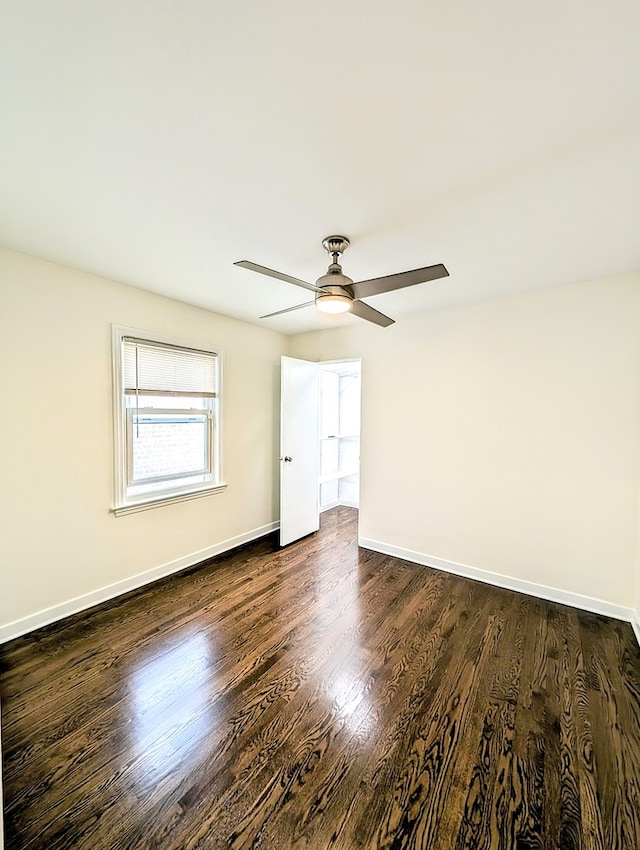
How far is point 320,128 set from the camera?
49.2 inches

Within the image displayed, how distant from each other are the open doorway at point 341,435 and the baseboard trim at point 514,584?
70.9 inches

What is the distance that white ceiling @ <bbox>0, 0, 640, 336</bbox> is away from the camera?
0.92 metres

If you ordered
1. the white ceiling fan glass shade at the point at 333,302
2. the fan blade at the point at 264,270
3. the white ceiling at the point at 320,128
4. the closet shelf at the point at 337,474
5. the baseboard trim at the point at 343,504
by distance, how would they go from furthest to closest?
the baseboard trim at the point at 343,504 < the closet shelf at the point at 337,474 < the white ceiling fan glass shade at the point at 333,302 < the fan blade at the point at 264,270 < the white ceiling at the point at 320,128

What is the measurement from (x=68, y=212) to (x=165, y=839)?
276 cm

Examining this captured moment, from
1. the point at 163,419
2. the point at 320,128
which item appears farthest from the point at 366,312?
the point at 163,419

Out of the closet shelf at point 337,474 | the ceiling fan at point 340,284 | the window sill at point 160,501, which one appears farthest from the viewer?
the closet shelf at point 337,474

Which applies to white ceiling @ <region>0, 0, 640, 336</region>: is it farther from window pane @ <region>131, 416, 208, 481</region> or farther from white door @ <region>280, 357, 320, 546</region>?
white door @ <region>280, 357, 320, 546</region>

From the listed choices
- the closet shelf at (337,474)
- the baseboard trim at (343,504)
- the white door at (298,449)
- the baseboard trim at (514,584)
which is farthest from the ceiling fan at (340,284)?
the baseboard trim at (343,504)

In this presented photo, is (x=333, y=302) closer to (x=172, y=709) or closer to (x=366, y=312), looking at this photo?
(x=366, y=312)

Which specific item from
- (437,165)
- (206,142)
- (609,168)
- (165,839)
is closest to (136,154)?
(206,142)

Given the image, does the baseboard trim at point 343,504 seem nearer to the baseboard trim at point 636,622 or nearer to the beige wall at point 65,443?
the beige wall at point 65,443

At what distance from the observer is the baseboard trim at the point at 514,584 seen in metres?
2.54

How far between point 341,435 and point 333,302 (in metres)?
3.78

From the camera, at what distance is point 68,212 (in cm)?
177
